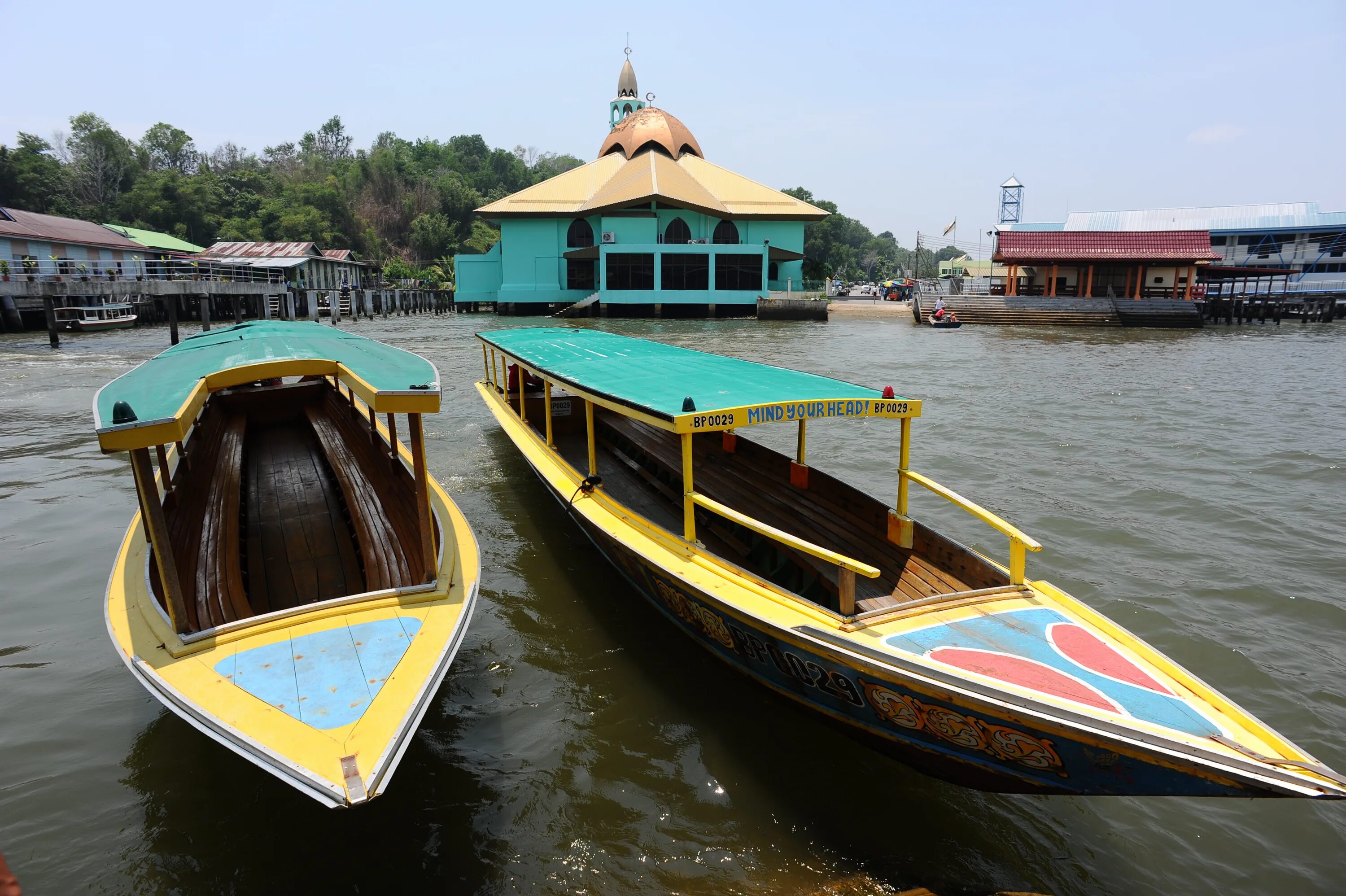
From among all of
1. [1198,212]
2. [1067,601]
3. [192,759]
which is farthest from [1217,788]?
[1198,212]

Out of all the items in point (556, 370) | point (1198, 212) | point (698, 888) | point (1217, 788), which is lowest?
point (698, 888)

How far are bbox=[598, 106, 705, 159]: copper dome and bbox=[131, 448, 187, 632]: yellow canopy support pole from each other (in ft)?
168

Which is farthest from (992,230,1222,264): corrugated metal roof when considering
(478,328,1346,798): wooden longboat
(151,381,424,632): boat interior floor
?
(151,381,424,632): boat interior floor

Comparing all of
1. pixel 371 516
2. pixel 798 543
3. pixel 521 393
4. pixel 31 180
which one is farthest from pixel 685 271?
pixel 31 180

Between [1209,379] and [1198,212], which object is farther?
[1198,212]

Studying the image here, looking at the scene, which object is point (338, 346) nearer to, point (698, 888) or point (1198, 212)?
point (698, 888)

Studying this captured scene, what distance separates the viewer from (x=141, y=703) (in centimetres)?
504

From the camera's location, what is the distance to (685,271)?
42094 mm

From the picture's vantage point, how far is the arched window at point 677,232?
44156mm

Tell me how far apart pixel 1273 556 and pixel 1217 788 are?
6178mm

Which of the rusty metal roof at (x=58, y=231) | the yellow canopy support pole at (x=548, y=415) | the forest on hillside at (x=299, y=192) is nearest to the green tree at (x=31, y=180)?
the forest on hillside at (x=299, y=192)

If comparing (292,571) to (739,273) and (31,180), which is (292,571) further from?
(31,180)

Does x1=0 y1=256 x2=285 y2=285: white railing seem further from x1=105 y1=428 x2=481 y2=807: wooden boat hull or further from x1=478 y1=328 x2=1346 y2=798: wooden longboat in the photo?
x1=105 y1=428 x2=481 y2=807: wooden boat hull

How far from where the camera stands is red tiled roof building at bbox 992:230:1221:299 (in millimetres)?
37812
